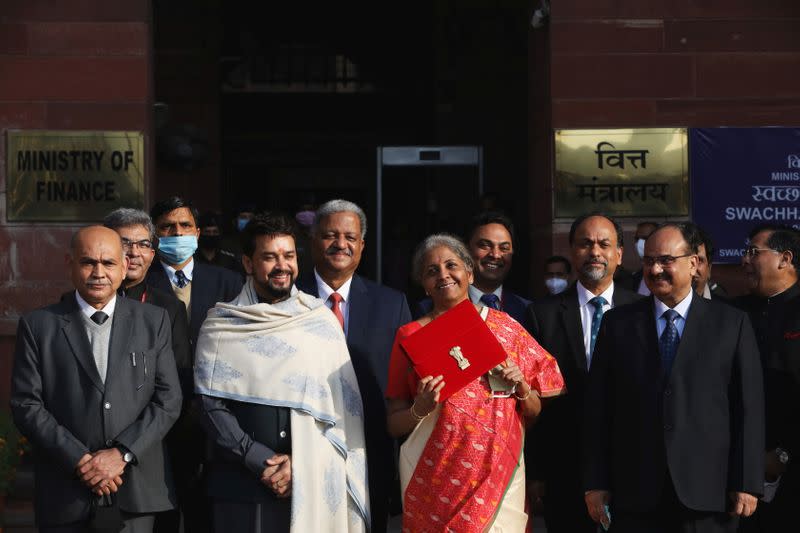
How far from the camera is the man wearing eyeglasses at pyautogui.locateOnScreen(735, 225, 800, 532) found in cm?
552

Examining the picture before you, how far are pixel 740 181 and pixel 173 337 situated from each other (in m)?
5.02

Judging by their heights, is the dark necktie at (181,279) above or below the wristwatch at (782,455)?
above

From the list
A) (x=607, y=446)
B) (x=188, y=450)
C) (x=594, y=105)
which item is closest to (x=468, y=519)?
(x=607, y=446)

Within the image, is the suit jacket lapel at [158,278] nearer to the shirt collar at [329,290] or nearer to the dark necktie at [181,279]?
the dark necktie at [181,279]

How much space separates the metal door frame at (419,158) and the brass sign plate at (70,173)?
3423 millimetres

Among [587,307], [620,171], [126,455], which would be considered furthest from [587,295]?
[620,171]

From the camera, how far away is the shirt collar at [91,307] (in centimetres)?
517

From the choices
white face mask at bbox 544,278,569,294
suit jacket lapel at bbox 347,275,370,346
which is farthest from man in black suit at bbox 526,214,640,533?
white face mask at bbox 544,278,569,294

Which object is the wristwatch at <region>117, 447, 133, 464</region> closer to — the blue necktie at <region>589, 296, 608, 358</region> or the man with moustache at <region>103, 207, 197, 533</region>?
the man with moustache at <region>103, 207, 197, 533</region>

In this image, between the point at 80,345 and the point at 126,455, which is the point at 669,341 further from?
the point at 80,345

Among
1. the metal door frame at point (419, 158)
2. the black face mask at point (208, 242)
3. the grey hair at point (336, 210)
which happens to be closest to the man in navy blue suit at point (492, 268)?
the grey hair at point (336, 210)

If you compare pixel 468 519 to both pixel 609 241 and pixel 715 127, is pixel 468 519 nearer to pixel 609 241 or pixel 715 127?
pixel 609 241

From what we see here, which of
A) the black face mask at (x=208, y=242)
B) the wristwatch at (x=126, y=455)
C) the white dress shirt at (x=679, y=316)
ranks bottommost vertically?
the wristwatch at (x=126, y=455)

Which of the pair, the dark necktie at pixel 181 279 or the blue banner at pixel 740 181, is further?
the blue banner at pixel 740 181
